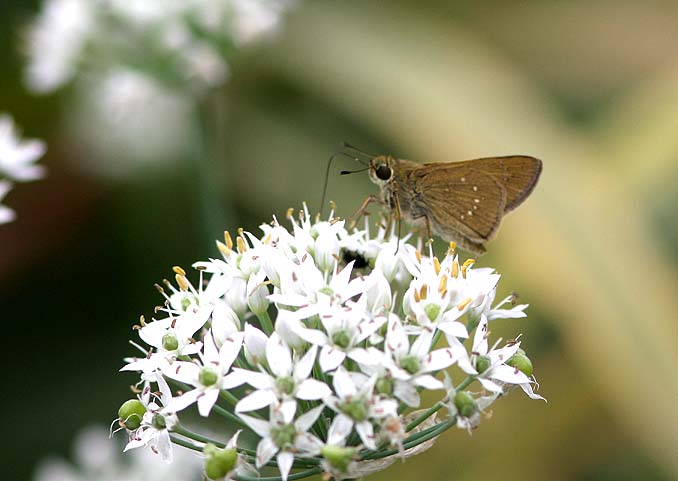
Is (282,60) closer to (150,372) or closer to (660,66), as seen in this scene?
(660,66)

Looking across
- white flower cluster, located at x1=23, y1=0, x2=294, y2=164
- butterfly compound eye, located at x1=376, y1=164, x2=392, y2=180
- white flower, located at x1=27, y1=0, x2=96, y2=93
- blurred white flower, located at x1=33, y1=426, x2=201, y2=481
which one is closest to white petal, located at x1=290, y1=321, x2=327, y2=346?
butterfly compound eye, located at x1=376, y1=164, x2=392, y2=180

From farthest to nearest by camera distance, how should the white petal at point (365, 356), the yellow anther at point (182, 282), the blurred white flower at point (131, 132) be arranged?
the blurred white flower at point (131, 132), the yellow anther at point (182, 282), the white petal at point (365, 356)

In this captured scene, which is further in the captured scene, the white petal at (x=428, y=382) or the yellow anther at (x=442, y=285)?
the yellow anther at (x=442, y=285)

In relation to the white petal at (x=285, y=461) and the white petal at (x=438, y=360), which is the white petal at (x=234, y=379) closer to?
the white petal at (x=285, y=461)

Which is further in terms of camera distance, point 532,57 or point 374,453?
point 532,57

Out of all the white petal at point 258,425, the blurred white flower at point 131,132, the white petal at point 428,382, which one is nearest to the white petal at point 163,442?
the white petal at point 258,425

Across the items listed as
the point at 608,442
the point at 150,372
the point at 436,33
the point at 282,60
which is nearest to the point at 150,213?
the point at 282,60

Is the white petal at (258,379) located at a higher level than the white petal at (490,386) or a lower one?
higher

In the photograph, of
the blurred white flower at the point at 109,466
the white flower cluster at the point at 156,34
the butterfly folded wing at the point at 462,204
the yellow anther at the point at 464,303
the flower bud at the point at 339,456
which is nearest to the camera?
the flower bud at the point at 339,456

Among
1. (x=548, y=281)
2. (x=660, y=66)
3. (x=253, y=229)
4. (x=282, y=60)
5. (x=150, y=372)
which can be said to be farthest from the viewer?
(x=282, y=60)
